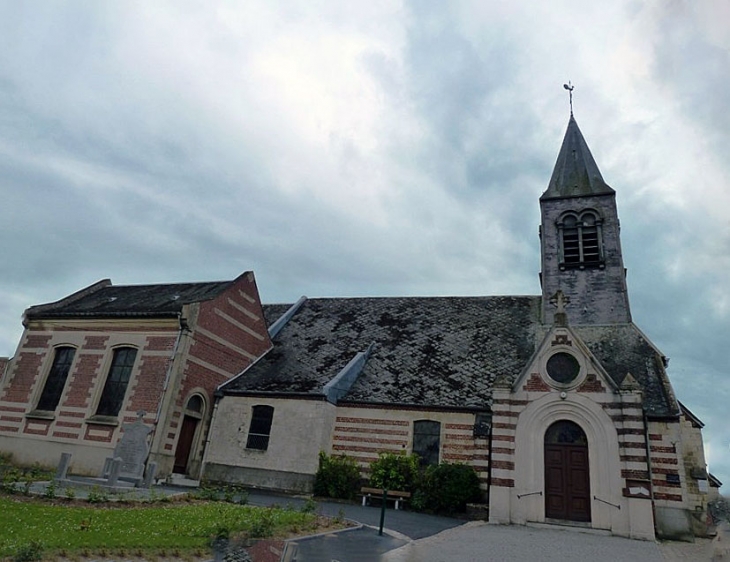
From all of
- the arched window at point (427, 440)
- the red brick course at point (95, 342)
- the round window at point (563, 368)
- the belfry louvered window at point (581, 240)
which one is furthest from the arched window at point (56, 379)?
the belfry louvered window at point (581, 240)

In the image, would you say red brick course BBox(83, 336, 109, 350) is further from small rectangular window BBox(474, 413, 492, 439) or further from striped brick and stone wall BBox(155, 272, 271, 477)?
small rectangular window BBox(474, 413, 492, 439)

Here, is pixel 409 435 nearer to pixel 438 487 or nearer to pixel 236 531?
pixel 438 487

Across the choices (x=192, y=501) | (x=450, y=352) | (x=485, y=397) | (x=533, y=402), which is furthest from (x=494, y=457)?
(x=192, y=501)

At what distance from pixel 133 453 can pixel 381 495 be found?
8.41 metres

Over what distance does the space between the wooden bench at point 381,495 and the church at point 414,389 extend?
1.22 m

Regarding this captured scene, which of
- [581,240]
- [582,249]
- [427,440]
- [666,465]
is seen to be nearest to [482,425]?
[427,440]

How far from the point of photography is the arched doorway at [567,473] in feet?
50.0

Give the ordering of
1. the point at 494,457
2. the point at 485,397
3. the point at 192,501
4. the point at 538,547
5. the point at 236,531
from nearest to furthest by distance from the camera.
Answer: the point at 236,531, the point at 538,547, the point at 192,501, the point at 494,457, the point at 485,397

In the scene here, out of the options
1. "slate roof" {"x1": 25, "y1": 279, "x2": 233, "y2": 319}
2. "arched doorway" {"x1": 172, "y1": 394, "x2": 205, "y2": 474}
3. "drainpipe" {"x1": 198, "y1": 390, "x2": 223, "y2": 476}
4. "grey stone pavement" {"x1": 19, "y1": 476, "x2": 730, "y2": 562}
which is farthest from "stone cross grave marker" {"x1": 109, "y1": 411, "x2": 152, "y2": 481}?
"slate roof" {"x1": 25, "y1": 279, "x2": 233, "y2": 319}

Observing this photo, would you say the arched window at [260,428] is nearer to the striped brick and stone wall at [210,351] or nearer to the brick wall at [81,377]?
the striped brick and stone wall at [210,351]

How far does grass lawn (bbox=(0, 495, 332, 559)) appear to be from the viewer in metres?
7.32

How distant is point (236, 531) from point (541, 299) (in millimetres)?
19000

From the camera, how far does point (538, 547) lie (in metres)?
11.1

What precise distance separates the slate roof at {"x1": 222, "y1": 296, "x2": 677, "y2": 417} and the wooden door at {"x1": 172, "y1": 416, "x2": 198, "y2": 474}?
184 centimetres
